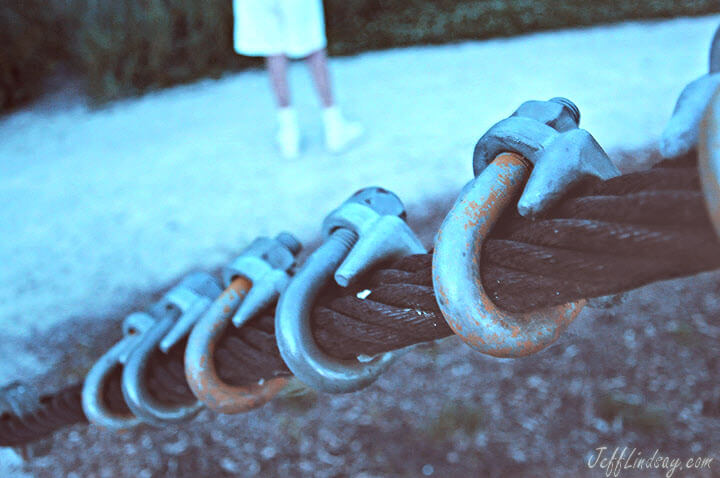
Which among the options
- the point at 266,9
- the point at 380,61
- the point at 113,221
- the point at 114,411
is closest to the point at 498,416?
the point at 114,411

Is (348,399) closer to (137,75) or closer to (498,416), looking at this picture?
(498,416)

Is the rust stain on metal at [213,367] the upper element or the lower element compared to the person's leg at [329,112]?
upper

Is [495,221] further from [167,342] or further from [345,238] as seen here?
[167,342]

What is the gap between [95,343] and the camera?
1.84 m

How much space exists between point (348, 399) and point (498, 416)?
0.35 metres

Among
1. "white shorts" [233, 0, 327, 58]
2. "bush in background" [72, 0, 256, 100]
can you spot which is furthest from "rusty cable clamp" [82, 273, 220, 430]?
"bush in background" [72, 0, 256, 100]

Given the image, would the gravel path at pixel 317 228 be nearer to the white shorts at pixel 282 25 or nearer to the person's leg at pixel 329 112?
the person's leg at pixel 329 112

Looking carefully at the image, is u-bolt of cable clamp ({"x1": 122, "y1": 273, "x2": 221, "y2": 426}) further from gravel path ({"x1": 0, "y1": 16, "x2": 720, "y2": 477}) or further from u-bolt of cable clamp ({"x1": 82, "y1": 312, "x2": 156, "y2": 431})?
gravel path ({"x1": 0, "y1": 16, "x2": 720, "y2": 477})

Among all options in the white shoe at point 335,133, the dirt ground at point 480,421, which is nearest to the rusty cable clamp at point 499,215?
the dirt ground at point 480,421

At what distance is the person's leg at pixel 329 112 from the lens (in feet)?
8.40

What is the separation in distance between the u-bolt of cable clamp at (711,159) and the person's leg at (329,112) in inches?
89.1

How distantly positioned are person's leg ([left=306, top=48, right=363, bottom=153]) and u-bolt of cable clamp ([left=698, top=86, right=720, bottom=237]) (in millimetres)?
2264

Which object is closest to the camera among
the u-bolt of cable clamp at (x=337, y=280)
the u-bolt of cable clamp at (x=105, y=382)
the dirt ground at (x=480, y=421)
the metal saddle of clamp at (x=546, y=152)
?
the metal saddle of clamp at (x=546, y=152)

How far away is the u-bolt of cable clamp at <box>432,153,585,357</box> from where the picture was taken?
0.45 meters
